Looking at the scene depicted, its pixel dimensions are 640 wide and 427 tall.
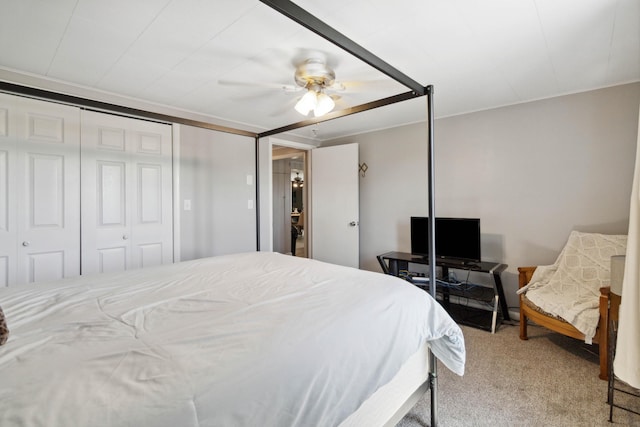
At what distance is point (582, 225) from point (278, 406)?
3.17m

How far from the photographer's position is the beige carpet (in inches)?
64.5

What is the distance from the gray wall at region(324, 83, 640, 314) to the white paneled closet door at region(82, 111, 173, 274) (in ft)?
8.79

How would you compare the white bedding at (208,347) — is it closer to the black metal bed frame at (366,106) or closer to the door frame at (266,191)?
the black metal bed frame at (366,106)

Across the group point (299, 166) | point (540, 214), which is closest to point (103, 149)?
point (540, 214)

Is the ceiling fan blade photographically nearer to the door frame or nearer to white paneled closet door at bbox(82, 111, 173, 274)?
white paneled closet door at bbox(82, 111, 173, 274)

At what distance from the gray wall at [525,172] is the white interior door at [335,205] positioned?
0.44m

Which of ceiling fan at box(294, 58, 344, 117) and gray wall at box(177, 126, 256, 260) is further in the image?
gray wall at box(177, 126, 256, 260)

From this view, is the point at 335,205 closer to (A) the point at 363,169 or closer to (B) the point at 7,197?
(A) the point at 363,169

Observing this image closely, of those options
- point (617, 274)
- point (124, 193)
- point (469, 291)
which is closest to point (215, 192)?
point (124, 193)

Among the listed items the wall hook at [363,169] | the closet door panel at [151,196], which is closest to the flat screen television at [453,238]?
the wall hook at [363,169]

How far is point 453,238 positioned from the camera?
321 cm

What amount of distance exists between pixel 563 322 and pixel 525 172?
1.48 meters

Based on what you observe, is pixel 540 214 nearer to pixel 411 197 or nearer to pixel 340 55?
pixel 411 197

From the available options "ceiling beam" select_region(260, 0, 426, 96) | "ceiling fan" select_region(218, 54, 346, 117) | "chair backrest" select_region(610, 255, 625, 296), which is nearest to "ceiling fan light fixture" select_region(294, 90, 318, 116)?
"ceiling fan" select_region(218, 54, 346, 117)
